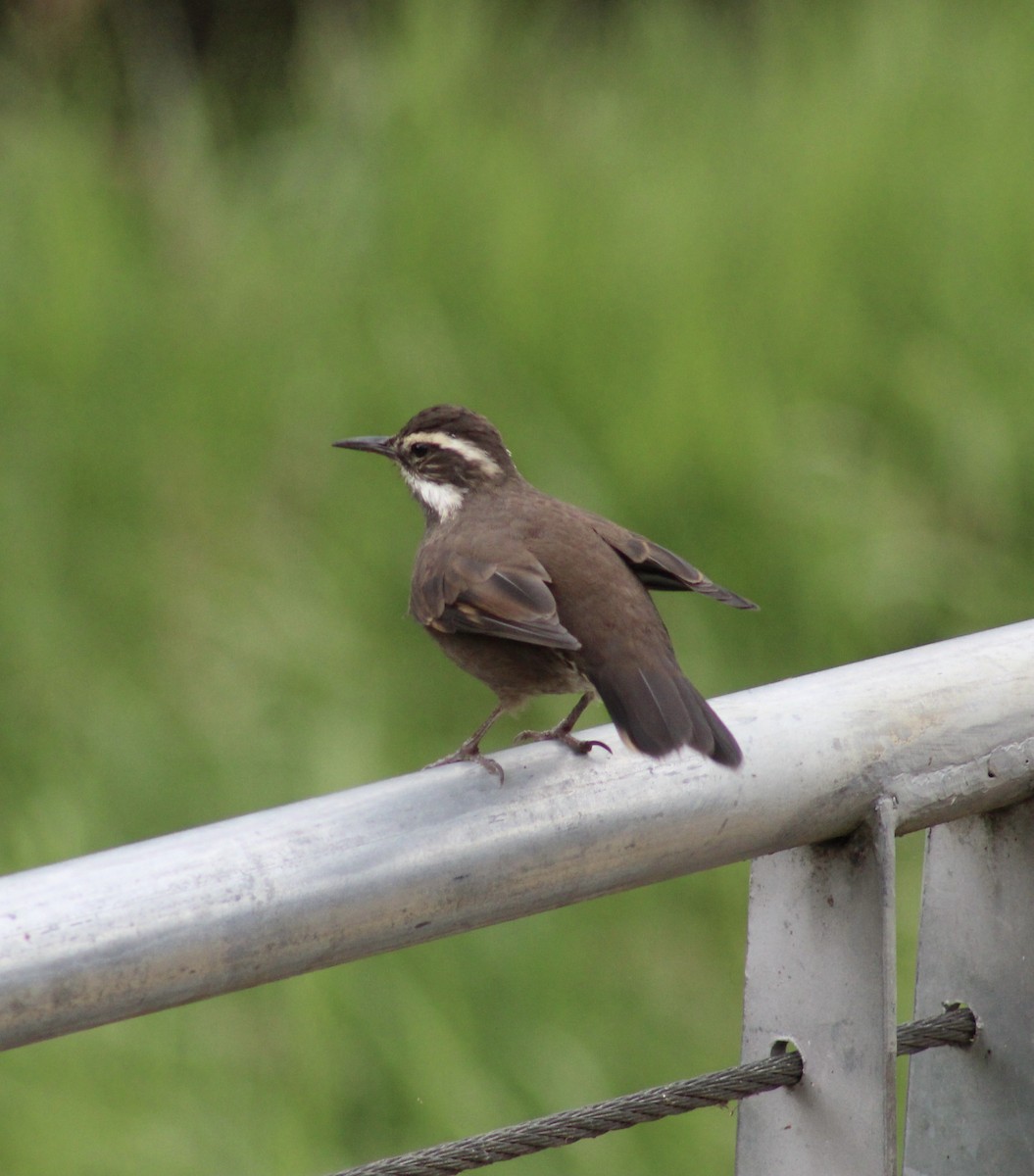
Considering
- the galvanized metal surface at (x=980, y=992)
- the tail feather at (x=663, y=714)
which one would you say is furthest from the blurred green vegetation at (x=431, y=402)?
the galvanized metal surface at (x=980, y=992)

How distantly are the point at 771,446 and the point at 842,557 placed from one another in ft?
1.84

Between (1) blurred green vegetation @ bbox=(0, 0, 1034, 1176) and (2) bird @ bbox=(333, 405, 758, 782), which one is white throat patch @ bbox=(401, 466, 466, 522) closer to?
(2) bird @ bbox=(333, 405, 758, 782)

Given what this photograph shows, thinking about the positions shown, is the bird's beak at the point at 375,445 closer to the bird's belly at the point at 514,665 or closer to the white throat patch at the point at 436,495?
the white throat patch at the point at 436,495

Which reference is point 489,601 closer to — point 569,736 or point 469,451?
point 569,736

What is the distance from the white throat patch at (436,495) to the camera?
14.1ft

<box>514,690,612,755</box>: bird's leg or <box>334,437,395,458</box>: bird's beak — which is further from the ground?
<box>334,437,395,458</box>: bird's beak

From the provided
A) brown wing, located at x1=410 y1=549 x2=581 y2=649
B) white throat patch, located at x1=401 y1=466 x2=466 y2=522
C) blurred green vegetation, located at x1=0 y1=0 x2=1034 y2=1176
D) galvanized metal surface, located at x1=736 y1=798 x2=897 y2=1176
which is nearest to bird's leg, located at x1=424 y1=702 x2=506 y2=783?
brown wing, located at x1=410 y1=549 x2=581 y2=649

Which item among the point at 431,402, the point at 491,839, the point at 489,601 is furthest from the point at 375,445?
the point at 491,839

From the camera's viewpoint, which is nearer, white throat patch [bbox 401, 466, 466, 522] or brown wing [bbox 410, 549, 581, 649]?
brown wing [bbox 410, 549, 581, 649]

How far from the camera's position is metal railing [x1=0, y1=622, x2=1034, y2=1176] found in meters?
1.73

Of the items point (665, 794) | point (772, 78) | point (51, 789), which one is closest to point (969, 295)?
point (772, 78)

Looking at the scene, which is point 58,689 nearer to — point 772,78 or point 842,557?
point 842,557

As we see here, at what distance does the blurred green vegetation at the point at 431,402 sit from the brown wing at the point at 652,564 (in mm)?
1675

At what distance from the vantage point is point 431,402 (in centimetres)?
704
